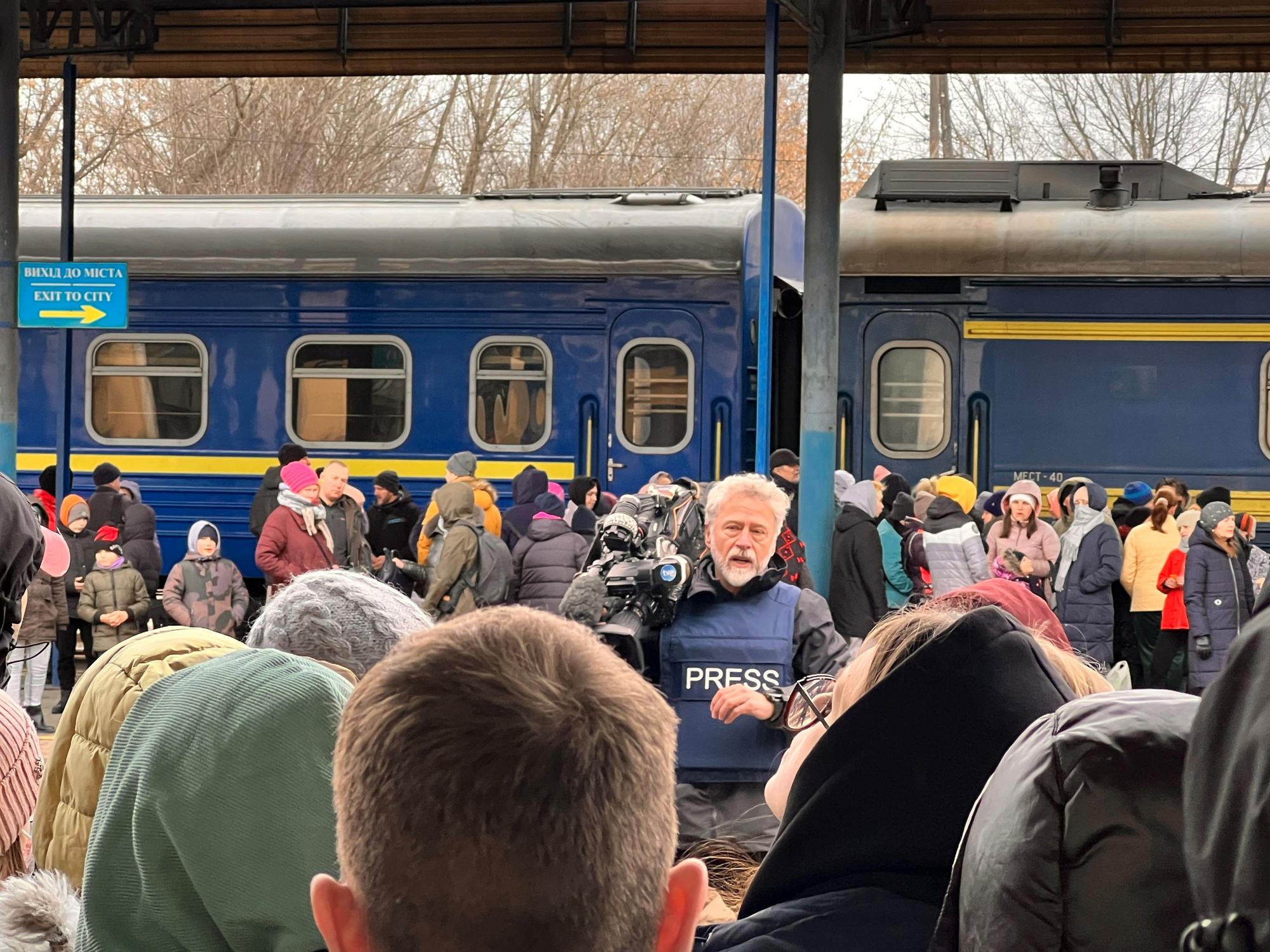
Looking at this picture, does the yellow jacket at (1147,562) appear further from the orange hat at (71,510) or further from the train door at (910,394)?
the orange hat at (71,510)

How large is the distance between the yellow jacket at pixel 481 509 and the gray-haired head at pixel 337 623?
731 centimetres

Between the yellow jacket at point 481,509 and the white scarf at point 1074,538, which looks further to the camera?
the yellow jacket at point 481,509

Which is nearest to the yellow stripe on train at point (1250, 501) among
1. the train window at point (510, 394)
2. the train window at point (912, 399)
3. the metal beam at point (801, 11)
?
the train window at point (912, 399)

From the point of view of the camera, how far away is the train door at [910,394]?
11.5 meters

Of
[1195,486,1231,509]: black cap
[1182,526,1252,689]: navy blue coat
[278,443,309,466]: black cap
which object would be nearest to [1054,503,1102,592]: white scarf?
[1182,526,1252,689]: navy blue coat

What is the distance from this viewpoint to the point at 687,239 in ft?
38.0

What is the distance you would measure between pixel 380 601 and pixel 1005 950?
4.68 feet

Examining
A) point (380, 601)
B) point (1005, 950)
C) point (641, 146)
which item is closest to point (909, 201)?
point (380, 601)

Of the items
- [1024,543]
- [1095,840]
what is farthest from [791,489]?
[1095,840]

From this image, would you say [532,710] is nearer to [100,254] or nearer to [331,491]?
[331,491]

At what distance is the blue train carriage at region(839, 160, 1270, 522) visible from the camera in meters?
A: 11.2

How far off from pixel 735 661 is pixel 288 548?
19.2 ft

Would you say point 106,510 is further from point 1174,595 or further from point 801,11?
point 1174,595

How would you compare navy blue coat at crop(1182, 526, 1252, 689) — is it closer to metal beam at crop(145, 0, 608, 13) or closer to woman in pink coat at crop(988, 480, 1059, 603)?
woman in pink coat at crop(988, 480, 1059, 603)
